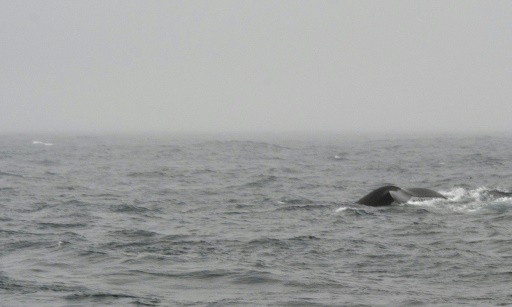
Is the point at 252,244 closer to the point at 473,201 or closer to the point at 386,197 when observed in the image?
the point at 386,197

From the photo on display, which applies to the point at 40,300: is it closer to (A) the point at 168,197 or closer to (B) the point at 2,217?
Result: (B) the point at 2,217

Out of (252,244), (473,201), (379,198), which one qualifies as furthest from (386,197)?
(252,244)

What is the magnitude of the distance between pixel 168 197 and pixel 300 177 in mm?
10985

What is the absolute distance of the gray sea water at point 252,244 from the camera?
15.6 metres

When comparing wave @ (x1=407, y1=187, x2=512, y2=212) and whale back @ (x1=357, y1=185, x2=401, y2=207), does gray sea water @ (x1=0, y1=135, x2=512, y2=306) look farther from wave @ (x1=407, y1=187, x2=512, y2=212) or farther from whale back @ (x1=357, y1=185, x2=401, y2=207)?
whale back @ (x1=357, y1=185, x2=401, y2=207)

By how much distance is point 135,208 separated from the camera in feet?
94.8

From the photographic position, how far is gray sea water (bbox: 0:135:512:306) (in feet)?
51.2

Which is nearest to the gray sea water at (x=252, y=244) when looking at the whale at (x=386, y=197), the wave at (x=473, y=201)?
the wave at (x=473, y=201)

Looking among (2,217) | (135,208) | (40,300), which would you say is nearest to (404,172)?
(135,208)

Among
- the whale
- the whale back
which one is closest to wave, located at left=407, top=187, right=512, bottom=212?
the whale

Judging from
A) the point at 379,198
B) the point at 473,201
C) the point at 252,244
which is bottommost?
the point at 252,244

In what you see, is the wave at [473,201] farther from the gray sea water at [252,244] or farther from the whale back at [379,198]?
the whale back at [379,198]

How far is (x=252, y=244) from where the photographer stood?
21.0 m

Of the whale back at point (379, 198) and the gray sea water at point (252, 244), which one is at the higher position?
the whale back at point (379, 198)
